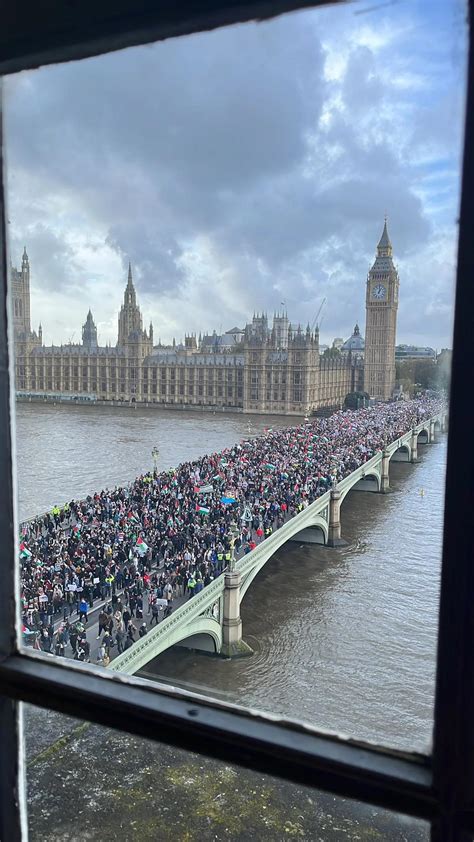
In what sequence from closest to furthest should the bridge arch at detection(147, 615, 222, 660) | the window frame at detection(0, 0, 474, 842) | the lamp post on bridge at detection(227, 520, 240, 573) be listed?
the window frame at detection(0, 0, 474, 842)
the bridge arch at detection(147, 615, 222, 660)
the lamp post on bridge at detection(227, 520, 240, 573)

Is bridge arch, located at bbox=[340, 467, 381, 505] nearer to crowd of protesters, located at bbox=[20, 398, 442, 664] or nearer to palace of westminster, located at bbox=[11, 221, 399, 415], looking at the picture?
crowd of protesters, located at bbox=[20, 398, 442, 664]

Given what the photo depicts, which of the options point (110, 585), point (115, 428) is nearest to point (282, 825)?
point (110, 585)

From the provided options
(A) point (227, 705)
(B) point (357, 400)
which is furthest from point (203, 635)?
(B) point (357, 400)

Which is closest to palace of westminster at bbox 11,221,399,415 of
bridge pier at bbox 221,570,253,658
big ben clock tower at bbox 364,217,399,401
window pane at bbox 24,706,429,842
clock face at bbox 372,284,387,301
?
big ben clock tower at bbox 364,217,399,401

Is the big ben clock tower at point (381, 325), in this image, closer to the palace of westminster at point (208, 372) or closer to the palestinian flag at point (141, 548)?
the palace of westminster at point (208, 372)

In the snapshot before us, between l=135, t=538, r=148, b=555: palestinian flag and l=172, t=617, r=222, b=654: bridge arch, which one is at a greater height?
l=135, t=538, r=148, b=555: palestinian flag
